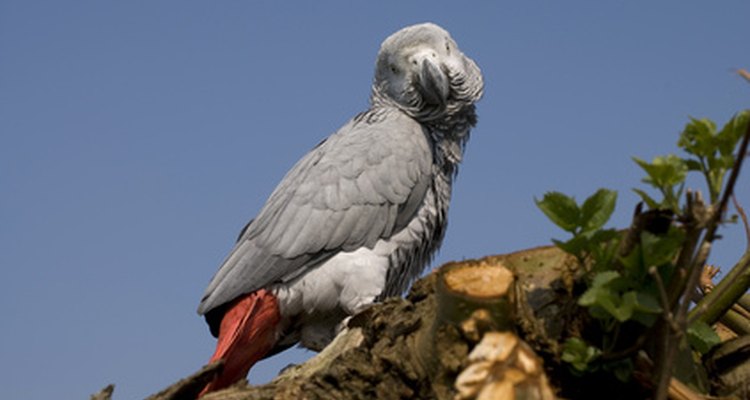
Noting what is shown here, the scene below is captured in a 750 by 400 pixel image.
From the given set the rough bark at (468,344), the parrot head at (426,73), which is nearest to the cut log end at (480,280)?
the rough bark at (468,344)

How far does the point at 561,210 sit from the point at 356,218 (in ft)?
7.66

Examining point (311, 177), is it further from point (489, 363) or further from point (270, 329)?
point (489, 363)

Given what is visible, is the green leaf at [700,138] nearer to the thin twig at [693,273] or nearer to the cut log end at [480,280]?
the thin twig at [693,273]

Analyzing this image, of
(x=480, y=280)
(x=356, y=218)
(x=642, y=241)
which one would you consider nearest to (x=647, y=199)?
(x=642, y=241)

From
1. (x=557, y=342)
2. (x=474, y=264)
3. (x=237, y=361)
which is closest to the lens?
(x=474, y=264)

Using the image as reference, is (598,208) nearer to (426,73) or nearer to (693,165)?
(693,165)

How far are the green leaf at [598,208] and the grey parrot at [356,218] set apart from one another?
2.16 m

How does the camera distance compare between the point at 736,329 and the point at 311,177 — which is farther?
the point at 311,177

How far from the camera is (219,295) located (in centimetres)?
398

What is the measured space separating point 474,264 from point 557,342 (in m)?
0.32

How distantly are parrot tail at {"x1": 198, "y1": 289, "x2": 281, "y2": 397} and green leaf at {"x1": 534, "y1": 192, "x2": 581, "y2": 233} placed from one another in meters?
2.28

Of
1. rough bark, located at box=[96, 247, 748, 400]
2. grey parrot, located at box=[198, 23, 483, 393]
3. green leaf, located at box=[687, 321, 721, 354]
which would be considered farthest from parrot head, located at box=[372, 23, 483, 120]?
green leaf, located at box=[687, 321, 721, 354]

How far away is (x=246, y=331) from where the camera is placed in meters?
3.92

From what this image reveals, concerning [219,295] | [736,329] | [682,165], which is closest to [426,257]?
[219,295]
